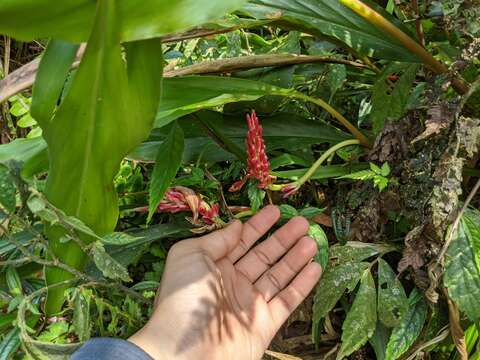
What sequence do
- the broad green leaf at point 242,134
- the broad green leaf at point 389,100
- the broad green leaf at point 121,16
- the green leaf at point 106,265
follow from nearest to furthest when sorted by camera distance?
the broad green leaf at point 121,16
the green leaf at point 106,265
the broad green leaf at point 389,100
the broad green leaf at point 242,134

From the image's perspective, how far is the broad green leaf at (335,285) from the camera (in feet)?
3.02

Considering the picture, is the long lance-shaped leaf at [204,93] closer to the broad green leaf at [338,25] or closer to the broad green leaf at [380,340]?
the broad green leaf at [338,25]

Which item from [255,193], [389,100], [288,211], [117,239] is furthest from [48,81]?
[389,100]

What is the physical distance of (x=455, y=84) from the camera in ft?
3.06

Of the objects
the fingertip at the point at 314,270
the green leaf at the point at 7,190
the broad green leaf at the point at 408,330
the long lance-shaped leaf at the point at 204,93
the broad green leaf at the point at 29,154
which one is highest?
the long lance-shaped leaf at the point at 204,93

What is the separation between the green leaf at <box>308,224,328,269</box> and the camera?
3.24 ft

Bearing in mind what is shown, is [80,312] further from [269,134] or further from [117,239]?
[269,134]

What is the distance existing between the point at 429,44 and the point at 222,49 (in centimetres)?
44

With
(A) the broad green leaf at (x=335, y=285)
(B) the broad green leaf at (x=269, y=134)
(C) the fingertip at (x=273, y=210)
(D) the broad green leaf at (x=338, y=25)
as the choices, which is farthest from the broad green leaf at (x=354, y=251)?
(D) the broad green leaf at (x=338, y=25)

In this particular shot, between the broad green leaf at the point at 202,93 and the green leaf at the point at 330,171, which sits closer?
the broad green leaf at the point at 202,93

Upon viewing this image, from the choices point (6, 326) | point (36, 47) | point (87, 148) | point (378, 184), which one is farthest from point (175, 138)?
point (36, 47)

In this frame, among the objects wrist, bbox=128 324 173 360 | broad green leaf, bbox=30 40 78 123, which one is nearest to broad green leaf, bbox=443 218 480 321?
wrist, bbox=128 324 173 360

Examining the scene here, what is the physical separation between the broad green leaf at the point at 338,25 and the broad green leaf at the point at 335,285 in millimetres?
375

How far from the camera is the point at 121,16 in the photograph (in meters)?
0.68
